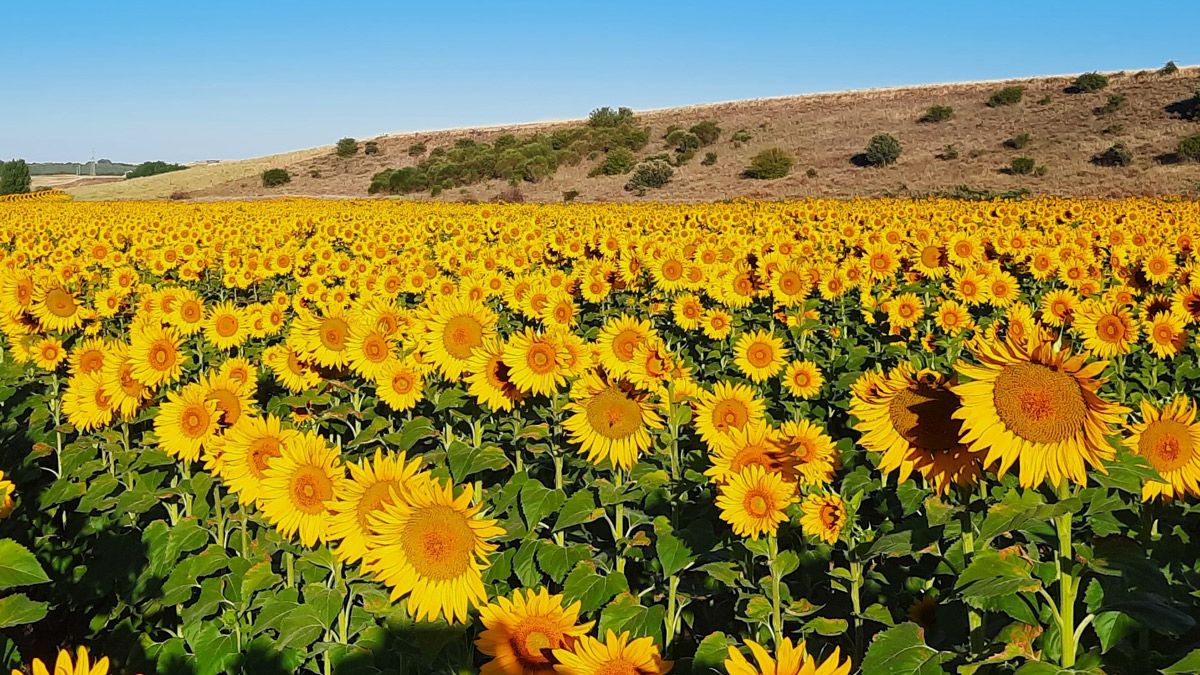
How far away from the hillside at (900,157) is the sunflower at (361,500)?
136 feet

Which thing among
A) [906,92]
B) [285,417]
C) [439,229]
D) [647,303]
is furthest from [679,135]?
[285,417]

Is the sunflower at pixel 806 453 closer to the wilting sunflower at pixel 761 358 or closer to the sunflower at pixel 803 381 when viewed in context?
the sunflower at pixel 803 381

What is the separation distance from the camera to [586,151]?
68062 millimetres

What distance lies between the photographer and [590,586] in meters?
3.47

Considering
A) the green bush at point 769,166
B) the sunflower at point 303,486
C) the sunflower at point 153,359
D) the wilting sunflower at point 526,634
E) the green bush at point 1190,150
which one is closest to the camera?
the wilting sunflower at point 526,634

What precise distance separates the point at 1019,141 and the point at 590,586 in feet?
190

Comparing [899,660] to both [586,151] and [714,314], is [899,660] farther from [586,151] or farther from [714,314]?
[586,151]

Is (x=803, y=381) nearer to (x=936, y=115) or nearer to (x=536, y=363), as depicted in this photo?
(x=536, y=363)

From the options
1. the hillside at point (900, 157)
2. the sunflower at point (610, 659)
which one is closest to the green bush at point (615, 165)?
the hillside at point (900, 157)

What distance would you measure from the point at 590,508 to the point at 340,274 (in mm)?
8224

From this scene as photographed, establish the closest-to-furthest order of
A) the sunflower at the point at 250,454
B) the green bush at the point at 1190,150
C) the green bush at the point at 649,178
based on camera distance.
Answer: the sunflower at the point at 250,454, the green bush at the point at 1190,150, the green bush at the point at 649,178

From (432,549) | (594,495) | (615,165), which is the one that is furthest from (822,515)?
(615,165)

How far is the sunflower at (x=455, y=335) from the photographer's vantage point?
466 centimetres

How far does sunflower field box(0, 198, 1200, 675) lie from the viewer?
7.11ft
